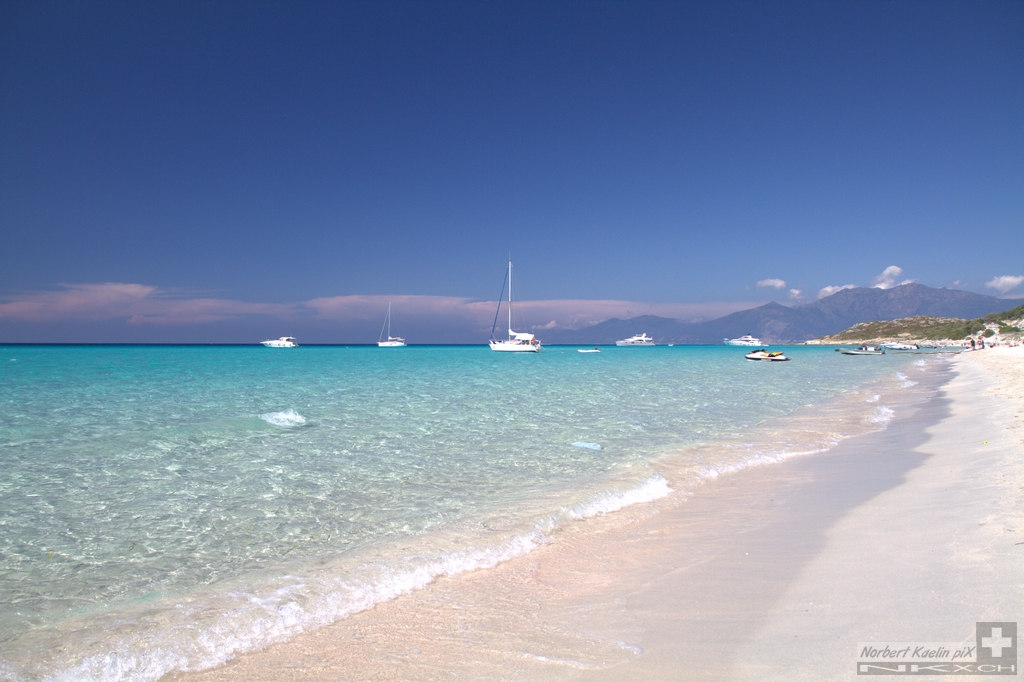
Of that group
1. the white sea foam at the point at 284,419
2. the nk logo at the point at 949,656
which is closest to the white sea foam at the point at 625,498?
the nk logo at the point at 949,656

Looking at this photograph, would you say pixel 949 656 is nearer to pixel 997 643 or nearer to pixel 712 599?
pixel 997 643

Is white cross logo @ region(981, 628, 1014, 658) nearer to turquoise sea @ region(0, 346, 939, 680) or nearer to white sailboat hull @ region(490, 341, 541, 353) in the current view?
turquoise sea @ region(0, 346, 939, 680)

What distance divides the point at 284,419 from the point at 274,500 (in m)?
9.02

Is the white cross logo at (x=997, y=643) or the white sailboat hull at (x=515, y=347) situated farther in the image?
the white sailboat hull at (x=515, y=347)

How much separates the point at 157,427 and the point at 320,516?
1086 cm

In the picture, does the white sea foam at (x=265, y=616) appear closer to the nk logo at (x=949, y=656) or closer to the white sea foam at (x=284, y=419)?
the nk logo at (x=949, y=656)

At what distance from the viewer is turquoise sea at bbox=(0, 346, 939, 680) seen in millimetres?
4654

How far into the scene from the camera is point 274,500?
8.42 m

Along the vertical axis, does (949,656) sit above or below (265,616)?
above

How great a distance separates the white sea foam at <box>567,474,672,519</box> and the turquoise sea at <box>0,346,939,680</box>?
0.04 meters

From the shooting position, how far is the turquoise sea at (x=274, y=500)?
4654 millimetres

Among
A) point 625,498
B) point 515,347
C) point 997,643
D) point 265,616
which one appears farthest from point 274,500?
point 515,347

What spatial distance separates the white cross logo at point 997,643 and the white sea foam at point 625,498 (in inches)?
180

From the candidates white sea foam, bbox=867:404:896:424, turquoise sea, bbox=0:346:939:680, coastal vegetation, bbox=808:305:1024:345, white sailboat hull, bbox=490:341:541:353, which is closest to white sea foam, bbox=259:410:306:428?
turquoise sea, bbox=0:346:939:680
